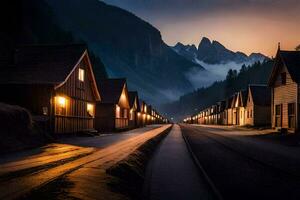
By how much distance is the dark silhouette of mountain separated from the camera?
174ft

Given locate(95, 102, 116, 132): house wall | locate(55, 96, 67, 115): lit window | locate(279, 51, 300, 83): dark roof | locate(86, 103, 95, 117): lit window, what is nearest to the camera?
locate(55, 96, 67, 115): lit window

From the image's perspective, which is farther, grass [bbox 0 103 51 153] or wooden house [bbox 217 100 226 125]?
wooden house [bbox 217 100 226 125]

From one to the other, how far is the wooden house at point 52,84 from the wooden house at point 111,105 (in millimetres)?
12495

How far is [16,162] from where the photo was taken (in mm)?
13922

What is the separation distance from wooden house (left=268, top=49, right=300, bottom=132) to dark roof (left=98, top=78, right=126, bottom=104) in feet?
63.4

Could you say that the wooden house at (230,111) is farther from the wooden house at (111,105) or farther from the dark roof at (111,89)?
the dark roof at (111,89)

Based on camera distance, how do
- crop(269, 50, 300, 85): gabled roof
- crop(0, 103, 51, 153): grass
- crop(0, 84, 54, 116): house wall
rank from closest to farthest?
crop(0, 103, 51, 153): grass < crop(0, 84, 54, 116): house wall < crop(269, 50, 300, 85): gabled roof

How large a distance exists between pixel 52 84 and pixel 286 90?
2393 cm

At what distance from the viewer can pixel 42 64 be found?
32.3 m

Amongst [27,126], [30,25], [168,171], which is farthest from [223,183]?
[30,25]

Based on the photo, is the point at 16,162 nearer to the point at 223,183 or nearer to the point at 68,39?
the point at 223,183

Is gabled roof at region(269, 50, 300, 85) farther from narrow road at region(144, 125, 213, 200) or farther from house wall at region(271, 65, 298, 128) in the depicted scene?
narrow road at region(144, 125, 213, 200)

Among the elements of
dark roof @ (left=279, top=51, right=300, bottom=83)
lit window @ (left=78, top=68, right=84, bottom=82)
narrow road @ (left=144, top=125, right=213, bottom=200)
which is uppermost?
dark roof @ (left=279, top=51, right=300, bottom=83)

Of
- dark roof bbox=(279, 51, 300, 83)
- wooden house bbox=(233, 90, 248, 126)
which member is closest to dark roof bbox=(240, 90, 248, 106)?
wooden house bbox=(233, 90, 248, 126)
